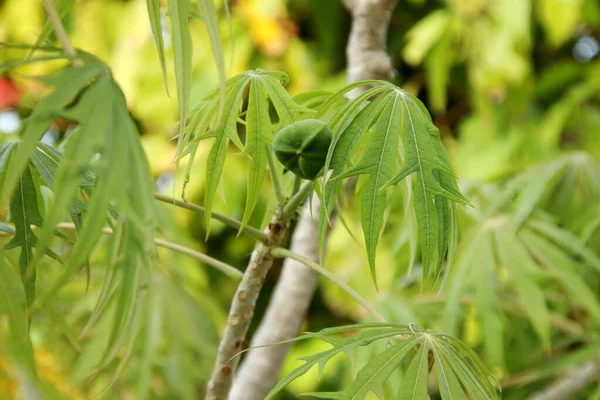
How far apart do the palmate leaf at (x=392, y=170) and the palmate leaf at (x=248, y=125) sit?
0.12 feet

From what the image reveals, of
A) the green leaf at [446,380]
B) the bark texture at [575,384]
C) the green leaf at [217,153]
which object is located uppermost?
the green leaf at [217,153]

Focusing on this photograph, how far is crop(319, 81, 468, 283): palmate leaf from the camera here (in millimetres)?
352

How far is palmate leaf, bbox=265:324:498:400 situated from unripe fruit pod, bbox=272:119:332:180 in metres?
0.09

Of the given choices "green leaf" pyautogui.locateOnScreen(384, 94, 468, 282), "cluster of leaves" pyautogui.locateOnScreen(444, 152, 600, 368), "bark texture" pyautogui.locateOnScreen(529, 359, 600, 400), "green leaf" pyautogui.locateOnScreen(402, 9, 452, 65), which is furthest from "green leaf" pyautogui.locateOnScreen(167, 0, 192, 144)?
"green leaf" pyautogui.locateOnScreen(402, 9, 452, 65)

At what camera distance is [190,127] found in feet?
1.35

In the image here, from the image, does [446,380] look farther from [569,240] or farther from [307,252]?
[569,240]

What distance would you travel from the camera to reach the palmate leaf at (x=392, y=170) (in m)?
0.35

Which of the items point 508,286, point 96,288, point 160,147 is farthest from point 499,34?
point 96,288

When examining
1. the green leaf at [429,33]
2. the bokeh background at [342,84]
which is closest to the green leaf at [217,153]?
the bokeh background at [342,84]

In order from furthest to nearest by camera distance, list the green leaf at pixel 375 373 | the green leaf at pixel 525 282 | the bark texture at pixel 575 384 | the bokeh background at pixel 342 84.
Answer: the bokeh background at pixel 342 84, the bark texture at pixel 575 384, the green leaf at pixel 525 282, the green leaf at pixel 375 373

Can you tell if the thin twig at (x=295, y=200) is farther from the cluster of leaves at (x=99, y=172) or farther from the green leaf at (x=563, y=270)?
the green leaf at (x=563, y=270)

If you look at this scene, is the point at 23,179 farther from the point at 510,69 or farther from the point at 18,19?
the point at 18,19

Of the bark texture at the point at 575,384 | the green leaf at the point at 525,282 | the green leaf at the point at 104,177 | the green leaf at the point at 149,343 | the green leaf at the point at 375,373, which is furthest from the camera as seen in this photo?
the bark texture at the point at 575,384

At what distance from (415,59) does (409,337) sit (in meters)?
1.04
